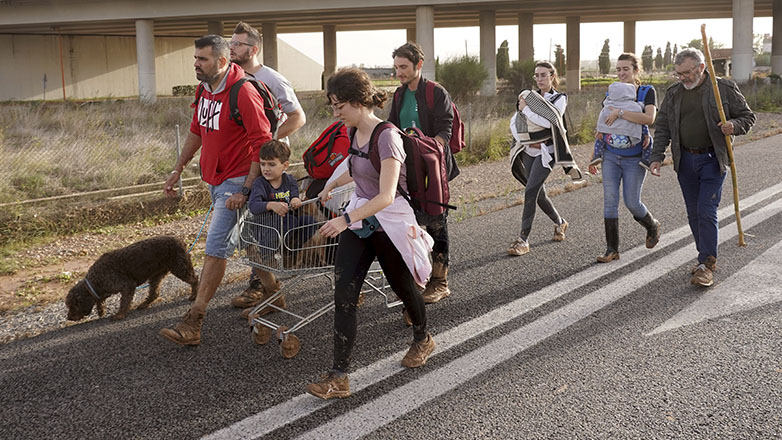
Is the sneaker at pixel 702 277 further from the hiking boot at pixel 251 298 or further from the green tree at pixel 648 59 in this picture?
the green tree at pixel 648 59

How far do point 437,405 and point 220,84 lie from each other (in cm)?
271

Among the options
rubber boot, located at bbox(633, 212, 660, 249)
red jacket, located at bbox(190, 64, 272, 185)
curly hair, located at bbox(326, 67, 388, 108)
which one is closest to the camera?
curly hair, located at bbox(326, 67, 388, 108)

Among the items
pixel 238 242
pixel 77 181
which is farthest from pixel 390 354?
pixel 77 181

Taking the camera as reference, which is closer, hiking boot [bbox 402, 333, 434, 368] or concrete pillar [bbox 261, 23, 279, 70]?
hiking boot [bbox 402, 333, 434, 368]

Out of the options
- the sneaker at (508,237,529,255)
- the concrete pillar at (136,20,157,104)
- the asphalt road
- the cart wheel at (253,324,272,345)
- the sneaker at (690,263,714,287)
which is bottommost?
the asphalt road

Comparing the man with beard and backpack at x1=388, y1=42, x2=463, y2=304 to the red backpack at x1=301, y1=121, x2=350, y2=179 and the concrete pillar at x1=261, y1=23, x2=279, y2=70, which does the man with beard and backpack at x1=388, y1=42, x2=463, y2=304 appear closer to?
the red backpack at x1=301, y1=121, x2=350, y2=179

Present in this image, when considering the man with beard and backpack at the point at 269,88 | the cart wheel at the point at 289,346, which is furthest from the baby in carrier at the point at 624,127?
the cart wheel at the point at 289,346

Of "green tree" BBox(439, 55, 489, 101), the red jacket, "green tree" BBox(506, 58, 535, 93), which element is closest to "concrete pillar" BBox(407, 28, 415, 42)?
"green tree" BBox(506, 58, 535, 93)

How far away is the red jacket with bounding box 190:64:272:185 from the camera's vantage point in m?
4.87

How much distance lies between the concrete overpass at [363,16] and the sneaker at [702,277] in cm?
3499

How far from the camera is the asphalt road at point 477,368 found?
11.8ft

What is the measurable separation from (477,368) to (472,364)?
0.08m

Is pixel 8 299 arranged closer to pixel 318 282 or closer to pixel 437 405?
pixel 318 282

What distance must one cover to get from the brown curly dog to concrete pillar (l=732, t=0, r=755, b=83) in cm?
4127
